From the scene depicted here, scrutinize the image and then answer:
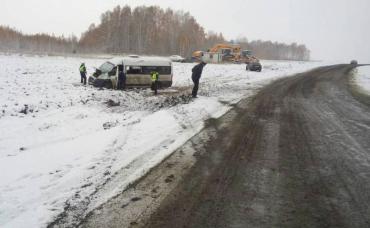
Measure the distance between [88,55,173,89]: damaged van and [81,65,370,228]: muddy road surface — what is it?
11.5 m

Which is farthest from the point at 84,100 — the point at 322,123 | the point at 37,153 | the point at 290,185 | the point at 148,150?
the point at 290,185

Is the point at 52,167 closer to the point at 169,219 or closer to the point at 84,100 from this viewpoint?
the point at 169,219

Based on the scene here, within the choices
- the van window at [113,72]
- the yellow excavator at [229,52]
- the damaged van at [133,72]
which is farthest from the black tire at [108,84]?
the yellow excavator at [229,52]

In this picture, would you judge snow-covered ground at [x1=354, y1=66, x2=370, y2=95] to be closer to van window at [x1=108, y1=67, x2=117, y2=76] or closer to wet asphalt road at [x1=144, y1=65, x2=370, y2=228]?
wet asphalt road at [x1=144, y1=65, x2=370, y2=228]

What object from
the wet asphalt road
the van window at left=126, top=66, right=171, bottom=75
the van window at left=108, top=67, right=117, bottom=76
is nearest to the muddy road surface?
the wet asphalt road

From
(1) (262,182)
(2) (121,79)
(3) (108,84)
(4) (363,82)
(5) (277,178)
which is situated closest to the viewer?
(1) (262,182)

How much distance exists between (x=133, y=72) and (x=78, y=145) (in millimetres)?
12922

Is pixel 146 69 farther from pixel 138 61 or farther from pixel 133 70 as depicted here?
pixel 133 70

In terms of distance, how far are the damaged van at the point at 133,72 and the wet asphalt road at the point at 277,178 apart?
35.9 feet

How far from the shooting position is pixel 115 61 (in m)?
20.7

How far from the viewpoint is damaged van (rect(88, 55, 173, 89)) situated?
20.4 metres

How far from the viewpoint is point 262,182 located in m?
5.76

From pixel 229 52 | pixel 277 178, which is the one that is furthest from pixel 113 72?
pixel 229 52

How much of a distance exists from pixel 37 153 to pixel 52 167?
156 centimetres
